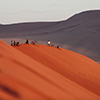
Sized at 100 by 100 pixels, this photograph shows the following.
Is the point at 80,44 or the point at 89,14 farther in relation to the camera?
the point at 89,14

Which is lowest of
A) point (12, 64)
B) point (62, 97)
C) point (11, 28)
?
point (11, 28)

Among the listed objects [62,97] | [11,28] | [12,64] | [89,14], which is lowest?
[11,28]

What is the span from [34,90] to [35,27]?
129 metres

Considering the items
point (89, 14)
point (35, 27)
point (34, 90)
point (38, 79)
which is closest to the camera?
point (34, 90)

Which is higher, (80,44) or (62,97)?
(62,97)

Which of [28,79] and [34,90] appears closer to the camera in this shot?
[34,90]

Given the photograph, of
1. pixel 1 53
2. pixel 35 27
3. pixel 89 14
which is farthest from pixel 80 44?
pixel 35 27

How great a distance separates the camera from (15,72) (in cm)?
474

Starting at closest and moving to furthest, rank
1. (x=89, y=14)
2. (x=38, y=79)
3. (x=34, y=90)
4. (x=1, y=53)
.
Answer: (x=34, y=90)
(x=38, y=79)
(x=1, y=53)
(x=89, y=14)

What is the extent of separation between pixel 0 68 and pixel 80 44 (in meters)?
51.5

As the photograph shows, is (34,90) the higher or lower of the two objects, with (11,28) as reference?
higher

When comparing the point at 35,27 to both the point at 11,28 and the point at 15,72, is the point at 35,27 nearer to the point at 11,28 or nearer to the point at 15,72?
the point at 11,28

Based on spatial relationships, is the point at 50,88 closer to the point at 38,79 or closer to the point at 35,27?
the point at 38,79

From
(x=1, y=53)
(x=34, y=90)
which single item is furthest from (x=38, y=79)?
(x=1, y=53)
